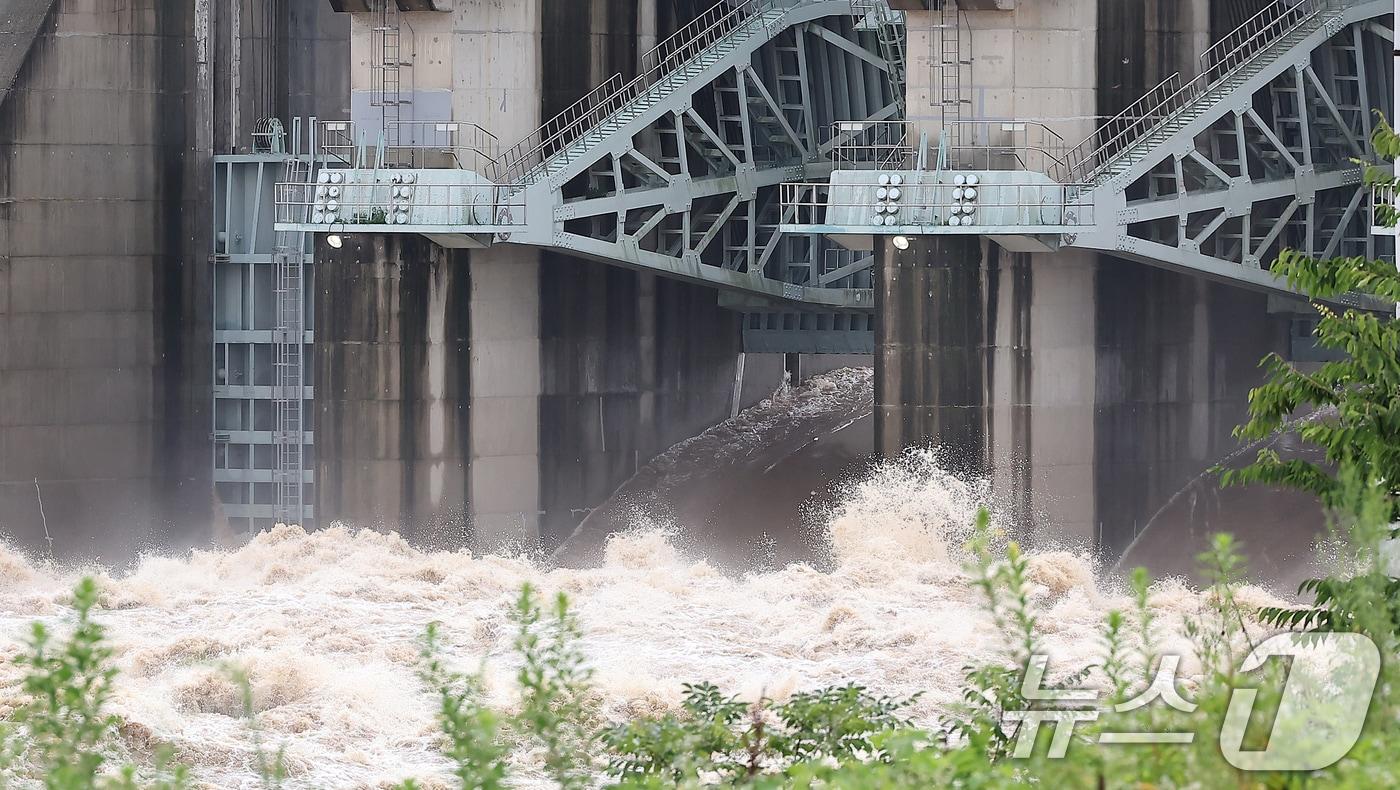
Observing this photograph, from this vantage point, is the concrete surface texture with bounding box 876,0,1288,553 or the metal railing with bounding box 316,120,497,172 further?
the metal railing with bounding box 316,120,497,172

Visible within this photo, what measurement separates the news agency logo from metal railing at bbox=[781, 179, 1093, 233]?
898 inches

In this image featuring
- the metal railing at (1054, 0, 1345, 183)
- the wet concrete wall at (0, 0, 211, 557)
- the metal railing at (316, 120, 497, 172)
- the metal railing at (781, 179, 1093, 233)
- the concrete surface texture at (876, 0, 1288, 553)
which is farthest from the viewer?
the wet concrete wall at (0, 0, 211, 557)

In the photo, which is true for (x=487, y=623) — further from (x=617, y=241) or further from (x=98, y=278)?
(x=98, y=278)

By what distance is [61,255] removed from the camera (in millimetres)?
44031

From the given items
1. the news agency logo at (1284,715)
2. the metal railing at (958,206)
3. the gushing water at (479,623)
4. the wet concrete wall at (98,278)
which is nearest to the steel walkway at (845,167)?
the metal railing at (958,206)

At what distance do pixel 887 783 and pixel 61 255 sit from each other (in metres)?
36.9

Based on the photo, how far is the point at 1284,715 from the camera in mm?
10875

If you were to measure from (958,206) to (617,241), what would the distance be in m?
6.85

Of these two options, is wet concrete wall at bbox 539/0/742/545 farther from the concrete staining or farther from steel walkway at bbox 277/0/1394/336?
steel walkway at bbox 277/0/1394/336

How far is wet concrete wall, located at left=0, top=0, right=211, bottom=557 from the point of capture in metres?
43.9

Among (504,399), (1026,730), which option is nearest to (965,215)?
(504,399)

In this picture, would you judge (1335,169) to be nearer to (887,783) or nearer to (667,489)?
(667,489)

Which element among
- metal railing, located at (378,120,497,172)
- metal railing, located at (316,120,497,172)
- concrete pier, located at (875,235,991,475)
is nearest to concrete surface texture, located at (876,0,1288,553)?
concrete pier, located at (875,235,991,475)

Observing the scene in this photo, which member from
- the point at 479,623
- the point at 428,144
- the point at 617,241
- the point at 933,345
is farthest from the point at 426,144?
the point at 479,623
